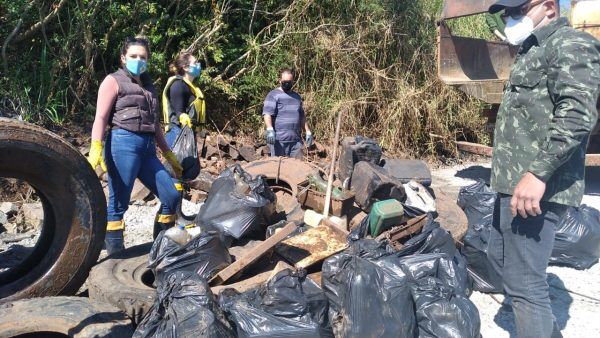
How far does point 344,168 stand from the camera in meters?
4.95

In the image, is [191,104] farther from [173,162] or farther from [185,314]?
[185,314]

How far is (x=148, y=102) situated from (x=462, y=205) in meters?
2.77

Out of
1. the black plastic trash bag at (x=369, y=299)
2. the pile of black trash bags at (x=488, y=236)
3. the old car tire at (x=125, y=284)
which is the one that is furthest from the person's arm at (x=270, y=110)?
the black plastic trash bag at (x=369, y=299)

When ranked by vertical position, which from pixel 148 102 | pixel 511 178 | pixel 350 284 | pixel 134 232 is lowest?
pixel 134 232

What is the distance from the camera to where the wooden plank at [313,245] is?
3.43m

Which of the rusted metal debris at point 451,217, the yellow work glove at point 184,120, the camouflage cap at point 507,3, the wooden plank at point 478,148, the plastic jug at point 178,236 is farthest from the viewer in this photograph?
the wooden plank at point 478,148

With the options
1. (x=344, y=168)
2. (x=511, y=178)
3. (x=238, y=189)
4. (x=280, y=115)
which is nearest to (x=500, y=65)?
(x=280, y=115)

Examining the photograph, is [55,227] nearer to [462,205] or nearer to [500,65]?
[462,205]

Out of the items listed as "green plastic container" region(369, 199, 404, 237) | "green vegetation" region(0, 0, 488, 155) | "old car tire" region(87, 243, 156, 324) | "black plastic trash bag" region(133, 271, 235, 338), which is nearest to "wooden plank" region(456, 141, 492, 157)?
"green vegetation" region(0, 0, 488, 155)

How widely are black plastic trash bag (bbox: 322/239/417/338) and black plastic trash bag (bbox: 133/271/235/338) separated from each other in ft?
1.90

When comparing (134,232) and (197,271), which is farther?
(134,232)

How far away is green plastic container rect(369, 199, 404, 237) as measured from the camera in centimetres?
362

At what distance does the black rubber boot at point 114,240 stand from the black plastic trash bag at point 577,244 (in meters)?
3.28

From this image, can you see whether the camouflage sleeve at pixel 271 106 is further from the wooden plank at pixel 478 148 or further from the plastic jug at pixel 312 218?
the wooden plank at pixel 478 148
